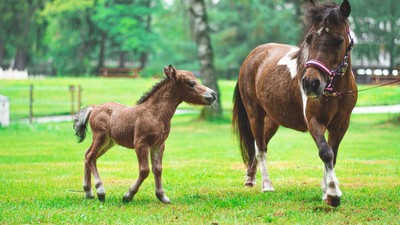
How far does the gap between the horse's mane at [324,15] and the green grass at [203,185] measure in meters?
2.04

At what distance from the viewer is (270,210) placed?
718 centimetres

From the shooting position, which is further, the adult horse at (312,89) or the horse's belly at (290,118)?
the horse's belly at (290,118)

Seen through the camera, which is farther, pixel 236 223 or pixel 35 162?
pixel 35 162

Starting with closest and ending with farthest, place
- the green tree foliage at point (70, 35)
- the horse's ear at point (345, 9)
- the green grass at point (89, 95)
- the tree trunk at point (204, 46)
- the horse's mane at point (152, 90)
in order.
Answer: the horse's ear at point (345, 9) → the horse's mane at point (152, 90) → the tree trunk at point (204, 46) → the green grass at point (89, 95) → the green tree foliage at point (70, 35)

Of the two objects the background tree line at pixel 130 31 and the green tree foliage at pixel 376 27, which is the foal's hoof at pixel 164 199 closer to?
the green tree foliage at pixel 376 27

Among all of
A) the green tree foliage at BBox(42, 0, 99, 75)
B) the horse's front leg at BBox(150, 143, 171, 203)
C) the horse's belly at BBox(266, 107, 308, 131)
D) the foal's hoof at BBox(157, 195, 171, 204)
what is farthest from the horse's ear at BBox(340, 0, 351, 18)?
the green tree foliage at BBox(42, 0, 99, 75)

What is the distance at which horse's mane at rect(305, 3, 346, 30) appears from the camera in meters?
7.20

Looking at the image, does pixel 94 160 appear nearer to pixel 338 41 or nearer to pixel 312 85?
pixel 312 85

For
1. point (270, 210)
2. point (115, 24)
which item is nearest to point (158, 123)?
point (270, 210)

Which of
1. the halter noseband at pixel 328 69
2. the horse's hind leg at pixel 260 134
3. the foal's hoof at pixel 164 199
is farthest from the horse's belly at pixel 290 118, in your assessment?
the foal's hoof at pixel 164 199

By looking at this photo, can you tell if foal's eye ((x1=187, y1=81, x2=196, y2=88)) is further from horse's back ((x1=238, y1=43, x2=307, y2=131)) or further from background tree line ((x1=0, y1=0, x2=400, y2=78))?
background tree line ((x1=0, y1=0, x2=400, y2=78))

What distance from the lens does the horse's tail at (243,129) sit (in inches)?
390

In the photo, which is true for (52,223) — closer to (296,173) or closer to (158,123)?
(158,123)

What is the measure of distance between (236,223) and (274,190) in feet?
8.18
